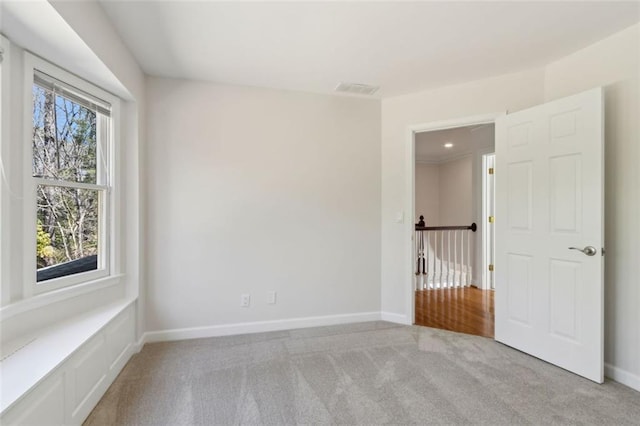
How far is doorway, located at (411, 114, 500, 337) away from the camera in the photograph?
3324mm

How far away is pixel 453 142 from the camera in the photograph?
5.40 meters

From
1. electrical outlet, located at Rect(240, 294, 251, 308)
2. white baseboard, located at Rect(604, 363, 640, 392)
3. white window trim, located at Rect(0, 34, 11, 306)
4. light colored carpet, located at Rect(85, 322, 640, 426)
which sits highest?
white window trim, located at Rect(0, 34, 11, 306)

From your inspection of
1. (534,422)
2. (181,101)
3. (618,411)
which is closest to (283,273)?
(181,101)

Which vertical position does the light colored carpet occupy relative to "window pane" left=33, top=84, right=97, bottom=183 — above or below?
below

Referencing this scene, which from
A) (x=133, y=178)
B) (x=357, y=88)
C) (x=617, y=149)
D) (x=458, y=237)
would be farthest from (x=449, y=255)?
(x=133, y=178)

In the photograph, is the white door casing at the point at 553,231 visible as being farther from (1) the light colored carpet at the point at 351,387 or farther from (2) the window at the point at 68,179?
(2) the window at the point at 68,179

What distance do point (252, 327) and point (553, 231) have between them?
2767mm

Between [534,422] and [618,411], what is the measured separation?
1.90 ft

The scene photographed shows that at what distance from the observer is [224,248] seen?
291 cm

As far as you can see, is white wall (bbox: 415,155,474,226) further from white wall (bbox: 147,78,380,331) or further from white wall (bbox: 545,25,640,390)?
white wall (bbox: 545,25,640,390)

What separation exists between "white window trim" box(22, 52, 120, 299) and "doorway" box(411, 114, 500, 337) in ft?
9.12

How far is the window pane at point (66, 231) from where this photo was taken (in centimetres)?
186

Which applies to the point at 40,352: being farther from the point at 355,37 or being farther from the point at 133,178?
the point at 355,37

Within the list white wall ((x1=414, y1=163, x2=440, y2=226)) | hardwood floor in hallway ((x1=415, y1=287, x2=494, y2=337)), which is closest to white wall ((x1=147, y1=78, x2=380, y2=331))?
hardwood floor in hallway ((x1=415, y1=287, x2=494, y2=337))
